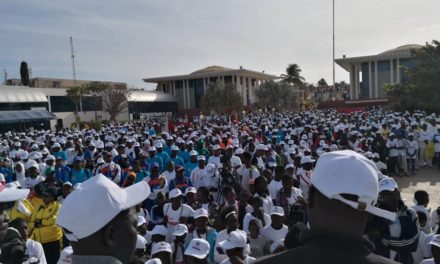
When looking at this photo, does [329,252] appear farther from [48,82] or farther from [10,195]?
[48,82]

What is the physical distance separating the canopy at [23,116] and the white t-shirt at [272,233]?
29442 mm

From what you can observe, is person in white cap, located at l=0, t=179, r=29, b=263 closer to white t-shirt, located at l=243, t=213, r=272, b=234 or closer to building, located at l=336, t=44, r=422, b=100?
white t-shirt, located at l=243, t=213, r=272, b=234

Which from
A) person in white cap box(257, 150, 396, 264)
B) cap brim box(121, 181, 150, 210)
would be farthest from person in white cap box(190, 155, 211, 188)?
person in white cap box(257, 150, 396, 264)

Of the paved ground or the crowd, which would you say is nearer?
the crowd

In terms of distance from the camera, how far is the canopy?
2959 centimetres

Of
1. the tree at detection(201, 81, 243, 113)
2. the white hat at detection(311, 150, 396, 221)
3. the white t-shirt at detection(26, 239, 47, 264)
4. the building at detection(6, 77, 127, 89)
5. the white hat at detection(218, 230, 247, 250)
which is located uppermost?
the building at detection(6, 77, 127, 89)

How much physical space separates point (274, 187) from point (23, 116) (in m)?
29.9

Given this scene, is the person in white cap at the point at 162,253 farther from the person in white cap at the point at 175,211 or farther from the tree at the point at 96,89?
the tree at the point at 96,89

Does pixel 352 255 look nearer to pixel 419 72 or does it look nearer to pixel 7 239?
pixel 7 239

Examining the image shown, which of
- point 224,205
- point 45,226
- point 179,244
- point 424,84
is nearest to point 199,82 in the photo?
point 424,84

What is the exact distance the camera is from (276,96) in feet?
114

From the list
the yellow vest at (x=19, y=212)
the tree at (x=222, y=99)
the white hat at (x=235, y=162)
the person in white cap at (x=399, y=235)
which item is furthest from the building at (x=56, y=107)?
the person in white cap at (x=399, y=235)

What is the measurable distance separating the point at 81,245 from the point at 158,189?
19.1ft

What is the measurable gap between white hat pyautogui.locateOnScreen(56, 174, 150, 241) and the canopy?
103 feet
